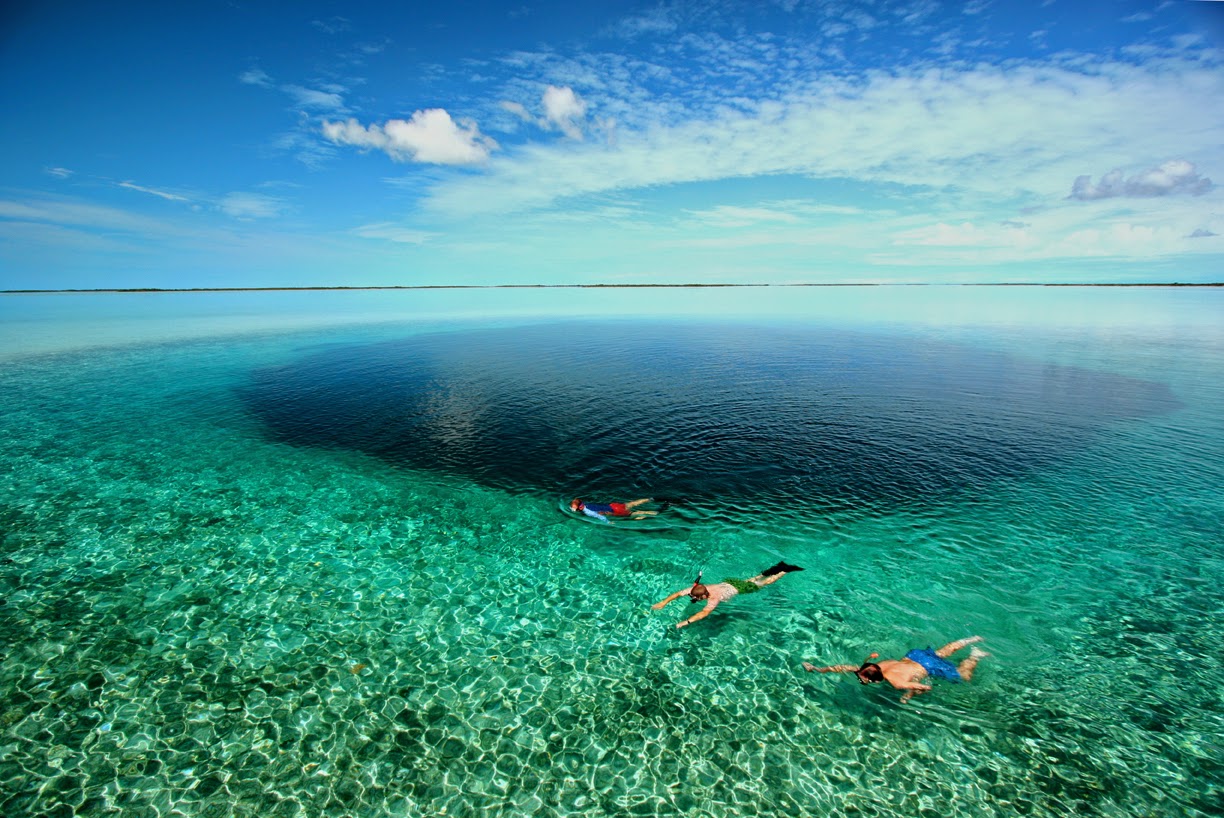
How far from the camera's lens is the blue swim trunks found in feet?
46.2

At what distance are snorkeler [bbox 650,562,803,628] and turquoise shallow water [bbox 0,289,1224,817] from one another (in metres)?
0.42

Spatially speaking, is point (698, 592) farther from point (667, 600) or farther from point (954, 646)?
point (954, 646)

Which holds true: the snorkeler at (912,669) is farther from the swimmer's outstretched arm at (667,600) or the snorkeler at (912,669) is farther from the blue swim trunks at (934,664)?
the swimmer's outstretched arm at (667,600)

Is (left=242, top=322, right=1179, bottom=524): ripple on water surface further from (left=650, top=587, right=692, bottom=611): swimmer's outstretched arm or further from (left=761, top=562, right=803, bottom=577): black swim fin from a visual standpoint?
(left=650, top=587, right=692, bottom=611): swimmer's outstretched arm

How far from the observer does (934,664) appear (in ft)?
46.9

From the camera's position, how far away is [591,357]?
68.6 meters

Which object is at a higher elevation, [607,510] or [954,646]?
[607,510]

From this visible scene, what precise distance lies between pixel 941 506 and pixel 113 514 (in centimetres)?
3822

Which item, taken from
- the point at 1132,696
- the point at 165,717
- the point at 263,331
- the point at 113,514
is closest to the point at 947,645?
the point at 1132,696

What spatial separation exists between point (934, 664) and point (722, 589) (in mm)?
6469

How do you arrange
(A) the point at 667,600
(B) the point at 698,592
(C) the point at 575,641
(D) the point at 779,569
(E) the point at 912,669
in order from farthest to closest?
1. (D) the point at 779,569
2. (A) the point at 667,600
3. (B) the point at 698,592
4. (C) the point at 575,641
5. (E) the point at 912,669

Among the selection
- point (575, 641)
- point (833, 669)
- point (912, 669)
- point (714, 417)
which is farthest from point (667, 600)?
point (714, 417)

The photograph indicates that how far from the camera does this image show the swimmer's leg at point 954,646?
1487cm

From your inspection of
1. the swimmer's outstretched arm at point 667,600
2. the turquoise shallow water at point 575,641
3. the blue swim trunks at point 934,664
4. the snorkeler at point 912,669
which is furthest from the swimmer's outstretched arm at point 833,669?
the swimmer's outstretched arm at point 667,600
